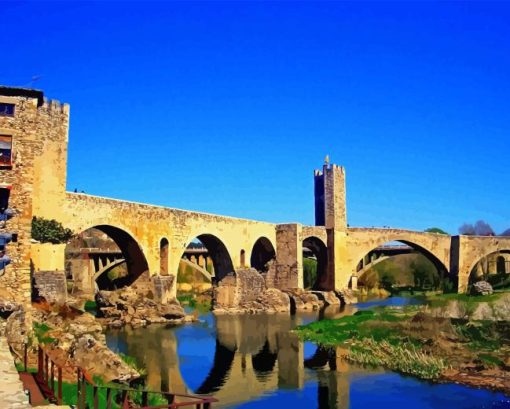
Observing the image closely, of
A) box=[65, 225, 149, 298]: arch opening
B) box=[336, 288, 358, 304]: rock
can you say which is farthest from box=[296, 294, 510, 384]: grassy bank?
box=[336, 288, 358, 304]: rock

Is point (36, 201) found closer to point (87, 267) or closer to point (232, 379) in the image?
point (232, 379)

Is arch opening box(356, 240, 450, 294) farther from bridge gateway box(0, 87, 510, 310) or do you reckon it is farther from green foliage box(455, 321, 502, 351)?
green foliage box(455, 321, 502, 351)

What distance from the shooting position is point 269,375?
19.1 meters

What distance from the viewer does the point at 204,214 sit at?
122 ft

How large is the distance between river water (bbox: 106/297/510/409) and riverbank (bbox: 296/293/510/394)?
824mm

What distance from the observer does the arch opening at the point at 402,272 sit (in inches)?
2239

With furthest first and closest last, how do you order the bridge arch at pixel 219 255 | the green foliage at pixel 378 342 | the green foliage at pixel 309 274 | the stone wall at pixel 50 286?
the green foliage at pixel 309 274 → the bridge arch at pixel 219 255 → the stone wall at pixel 50 286 → the green foliage at pixel 378 342

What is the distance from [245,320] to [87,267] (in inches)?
564

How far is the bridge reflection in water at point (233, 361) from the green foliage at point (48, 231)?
4.73 metres

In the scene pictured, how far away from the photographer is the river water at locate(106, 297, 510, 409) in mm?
15555

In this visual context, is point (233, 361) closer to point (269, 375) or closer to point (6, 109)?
point (269, 375)

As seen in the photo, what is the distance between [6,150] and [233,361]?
38.5ft

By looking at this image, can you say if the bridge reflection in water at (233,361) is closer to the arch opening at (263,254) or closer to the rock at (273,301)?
the rock at (273,301)

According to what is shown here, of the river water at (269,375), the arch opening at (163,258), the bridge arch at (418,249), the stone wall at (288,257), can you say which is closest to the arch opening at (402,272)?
the bridge arch at (418,249)
